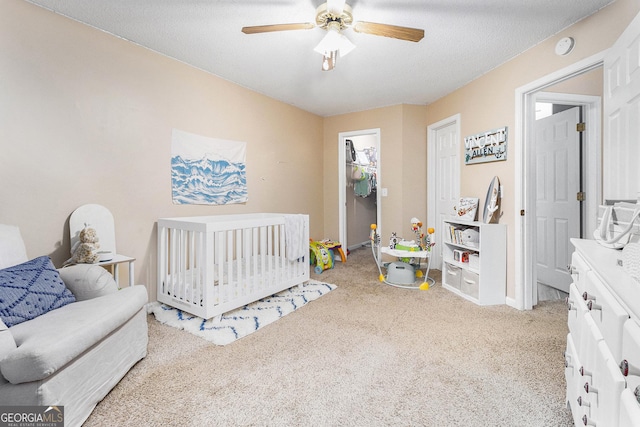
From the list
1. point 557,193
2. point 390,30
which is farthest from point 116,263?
point 557,193

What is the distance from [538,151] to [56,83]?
4578 millimetres

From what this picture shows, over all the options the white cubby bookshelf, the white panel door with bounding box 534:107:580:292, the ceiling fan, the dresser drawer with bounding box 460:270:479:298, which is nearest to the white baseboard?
the white cubby bookshelf

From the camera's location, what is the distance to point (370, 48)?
242 centimetres

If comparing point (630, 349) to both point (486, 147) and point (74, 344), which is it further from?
point (486, 147)

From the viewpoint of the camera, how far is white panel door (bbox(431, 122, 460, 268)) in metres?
3.50

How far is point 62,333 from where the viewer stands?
1.18 m

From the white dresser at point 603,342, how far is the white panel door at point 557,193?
2250 millimetres

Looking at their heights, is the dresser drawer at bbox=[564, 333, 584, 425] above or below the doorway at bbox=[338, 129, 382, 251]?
below

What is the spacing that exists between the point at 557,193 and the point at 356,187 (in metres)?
2.92

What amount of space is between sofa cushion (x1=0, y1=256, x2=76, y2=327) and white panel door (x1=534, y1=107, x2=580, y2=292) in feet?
13.7

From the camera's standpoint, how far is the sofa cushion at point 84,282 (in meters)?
1.62

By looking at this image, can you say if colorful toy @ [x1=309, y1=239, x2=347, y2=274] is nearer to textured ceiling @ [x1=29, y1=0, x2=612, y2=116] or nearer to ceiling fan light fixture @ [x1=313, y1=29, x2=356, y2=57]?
textured ceiling @ [x1=29, y1=0, x2=612, y2=116]

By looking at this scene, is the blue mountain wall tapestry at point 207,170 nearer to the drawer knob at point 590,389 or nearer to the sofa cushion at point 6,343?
the sofa cushion at point 6,343

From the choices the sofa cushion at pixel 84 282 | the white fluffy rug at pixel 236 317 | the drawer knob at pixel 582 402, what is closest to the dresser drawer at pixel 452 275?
the white fluffy rug at pixel 236 317
